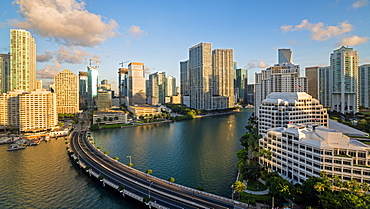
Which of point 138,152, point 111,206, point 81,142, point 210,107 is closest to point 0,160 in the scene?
point 81,142

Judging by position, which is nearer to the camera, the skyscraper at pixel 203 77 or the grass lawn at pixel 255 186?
the grass lawn at pixel 255 186

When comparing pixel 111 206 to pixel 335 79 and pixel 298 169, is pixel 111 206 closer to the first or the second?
pixel 298 169

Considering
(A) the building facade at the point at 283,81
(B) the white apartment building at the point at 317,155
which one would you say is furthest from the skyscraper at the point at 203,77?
(B) the white apartment building at the point at 317,155

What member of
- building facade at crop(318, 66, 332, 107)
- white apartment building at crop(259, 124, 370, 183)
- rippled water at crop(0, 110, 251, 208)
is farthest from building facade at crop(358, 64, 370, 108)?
white apartment building at crop(259, 124, 370, 183)

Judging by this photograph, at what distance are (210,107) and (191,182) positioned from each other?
5667 inches

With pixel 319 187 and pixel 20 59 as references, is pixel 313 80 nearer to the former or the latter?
pixel 319 187

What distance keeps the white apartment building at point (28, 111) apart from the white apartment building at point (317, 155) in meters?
97.1

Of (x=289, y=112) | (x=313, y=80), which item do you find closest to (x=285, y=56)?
(x=313, y=80)

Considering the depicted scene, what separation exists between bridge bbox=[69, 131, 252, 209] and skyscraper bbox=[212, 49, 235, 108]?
156 m

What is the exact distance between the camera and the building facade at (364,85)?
120 metres

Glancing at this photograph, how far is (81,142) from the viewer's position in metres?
74.5

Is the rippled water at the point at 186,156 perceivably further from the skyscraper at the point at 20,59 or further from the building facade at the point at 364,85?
the building facade at the point at 364,85

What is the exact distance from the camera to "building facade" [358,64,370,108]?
394 ft

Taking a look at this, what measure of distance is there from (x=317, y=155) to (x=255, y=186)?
11.8 m
